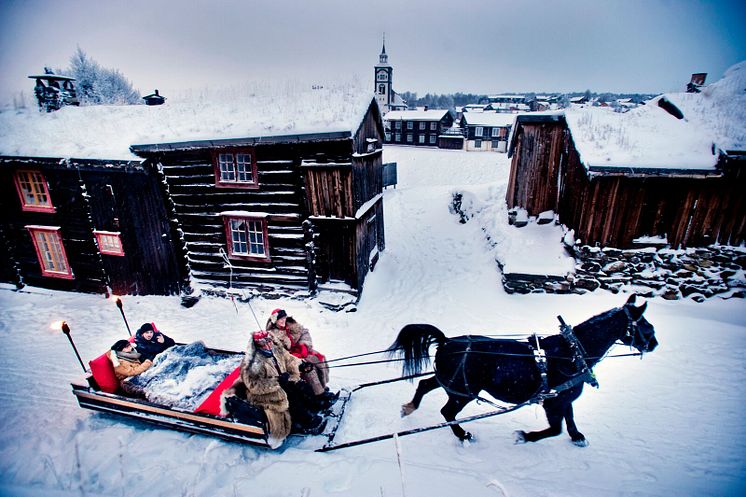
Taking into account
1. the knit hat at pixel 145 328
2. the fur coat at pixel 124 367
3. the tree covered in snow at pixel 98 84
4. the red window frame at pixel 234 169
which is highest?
the tree covered in snow at pixel 98 84

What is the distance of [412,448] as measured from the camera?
5184mm

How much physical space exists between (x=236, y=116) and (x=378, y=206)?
20.2 ft

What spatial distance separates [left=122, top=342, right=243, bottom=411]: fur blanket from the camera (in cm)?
547

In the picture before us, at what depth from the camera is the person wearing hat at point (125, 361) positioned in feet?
19.0

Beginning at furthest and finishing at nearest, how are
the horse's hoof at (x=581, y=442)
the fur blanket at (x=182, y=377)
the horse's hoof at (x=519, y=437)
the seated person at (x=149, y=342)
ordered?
the seated person at (x=149, y=342) → the fur blanket at (x=182, y=377) → the horse's hoof at (x=519, y=437) → the horse's hoof at (x=581, y=442)

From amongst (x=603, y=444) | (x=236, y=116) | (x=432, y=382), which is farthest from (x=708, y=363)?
(x=236, y=116)

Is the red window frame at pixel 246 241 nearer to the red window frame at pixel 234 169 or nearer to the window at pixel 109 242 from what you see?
the red window frame at pixel 234 169

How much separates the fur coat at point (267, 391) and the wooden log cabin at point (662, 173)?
30.2ft

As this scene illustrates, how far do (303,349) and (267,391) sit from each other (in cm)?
117

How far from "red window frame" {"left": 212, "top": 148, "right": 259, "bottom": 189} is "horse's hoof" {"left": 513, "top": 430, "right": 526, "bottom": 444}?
8786 mm

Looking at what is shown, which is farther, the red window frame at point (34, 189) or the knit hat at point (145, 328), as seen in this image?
the red window frame at point (34, 189)

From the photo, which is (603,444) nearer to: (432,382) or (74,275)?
(432,382)

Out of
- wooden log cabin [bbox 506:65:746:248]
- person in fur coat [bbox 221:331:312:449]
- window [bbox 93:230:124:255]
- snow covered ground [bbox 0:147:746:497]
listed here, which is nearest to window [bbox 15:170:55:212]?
window [bbox 93:230:124:255]

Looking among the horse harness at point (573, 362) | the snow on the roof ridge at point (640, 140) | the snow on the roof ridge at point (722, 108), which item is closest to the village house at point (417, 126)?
the snow on the roof ridge at point (722, 108)
